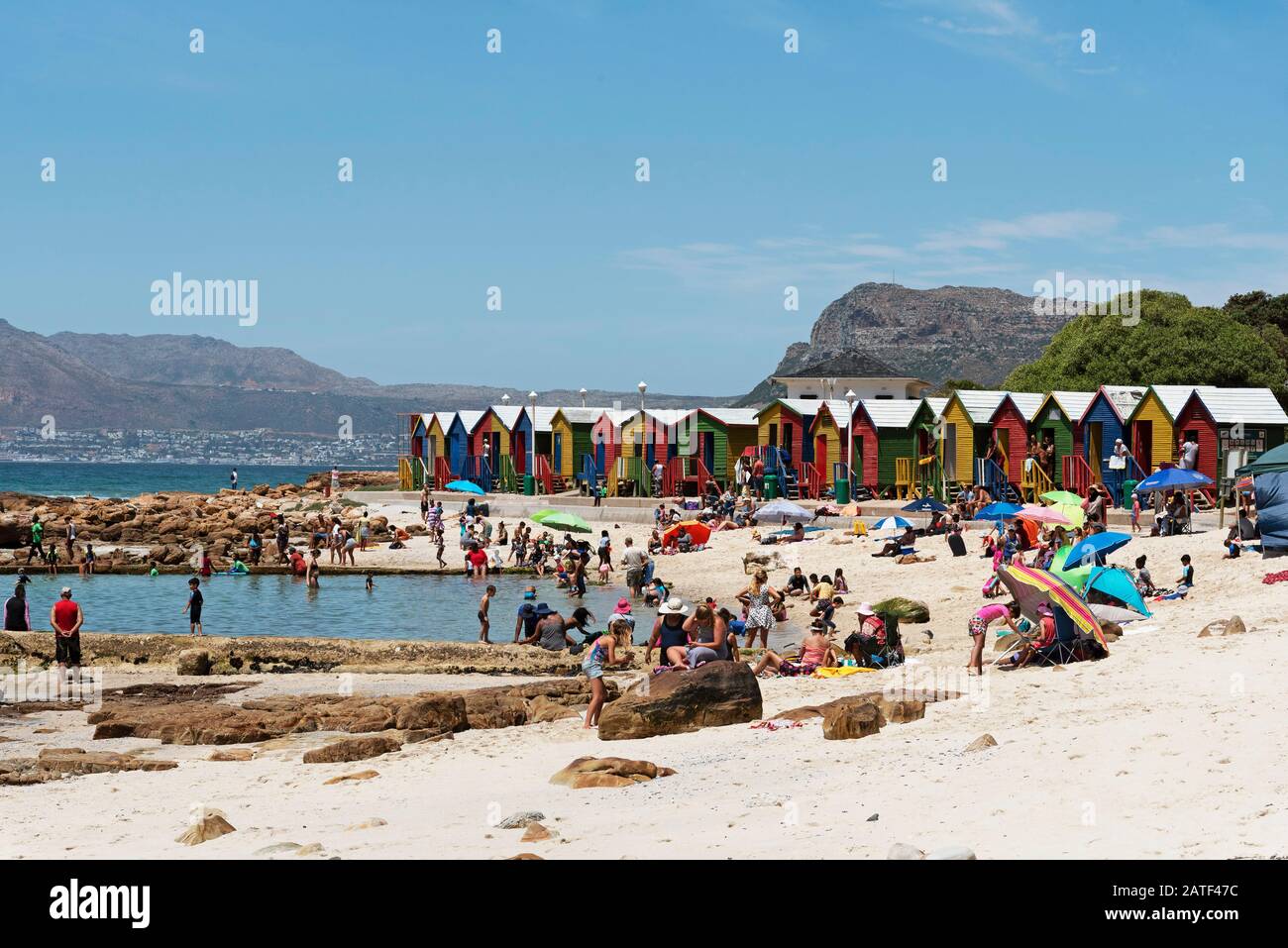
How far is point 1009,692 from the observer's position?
14469 millimetres

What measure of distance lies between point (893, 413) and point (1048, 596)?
30.0 m

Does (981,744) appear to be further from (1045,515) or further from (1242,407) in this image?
(1242,407)

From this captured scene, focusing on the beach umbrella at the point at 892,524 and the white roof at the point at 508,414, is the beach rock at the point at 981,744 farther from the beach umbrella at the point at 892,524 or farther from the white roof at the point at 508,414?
the white roof at the point at 508,414

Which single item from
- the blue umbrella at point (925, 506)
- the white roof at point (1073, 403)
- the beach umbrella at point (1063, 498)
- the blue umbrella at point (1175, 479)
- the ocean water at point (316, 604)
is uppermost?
the white roof at point (1073, 403)

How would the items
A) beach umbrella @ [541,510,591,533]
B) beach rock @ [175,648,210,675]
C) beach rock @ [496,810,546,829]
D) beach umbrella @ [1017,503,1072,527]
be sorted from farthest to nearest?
beach umbrella @ [541,510,591,533], beach umbrella @ [1017,503,1072,527], beach rock @ [175,648,210,675], beach rock @ [496,810,546,829]

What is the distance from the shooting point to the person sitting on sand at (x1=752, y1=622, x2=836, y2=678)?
18656 millimetres

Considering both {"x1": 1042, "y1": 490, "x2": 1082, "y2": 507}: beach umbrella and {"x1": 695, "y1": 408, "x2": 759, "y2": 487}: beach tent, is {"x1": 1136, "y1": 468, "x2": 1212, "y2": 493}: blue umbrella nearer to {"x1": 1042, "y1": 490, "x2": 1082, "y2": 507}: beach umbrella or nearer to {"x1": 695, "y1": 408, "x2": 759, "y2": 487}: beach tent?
{"x1": 1042, "y1": 490, "x2": 1082, "y2": 507}: beach umbrella

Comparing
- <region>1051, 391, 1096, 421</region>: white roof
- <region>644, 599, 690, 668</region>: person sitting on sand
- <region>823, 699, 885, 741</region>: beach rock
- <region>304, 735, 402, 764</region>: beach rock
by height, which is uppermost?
<region>1051, 391, 1096, 421</region>: white roof

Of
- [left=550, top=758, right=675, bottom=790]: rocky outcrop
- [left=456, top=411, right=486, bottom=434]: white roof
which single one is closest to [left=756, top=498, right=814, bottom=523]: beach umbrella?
[left=456, top=411, right=486, bottom=434]: white roof

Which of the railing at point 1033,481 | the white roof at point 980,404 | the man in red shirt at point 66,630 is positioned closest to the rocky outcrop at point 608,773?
the man in red shirt at point 66,630

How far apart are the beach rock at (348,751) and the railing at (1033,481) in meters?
29.3

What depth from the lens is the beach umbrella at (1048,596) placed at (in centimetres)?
1662

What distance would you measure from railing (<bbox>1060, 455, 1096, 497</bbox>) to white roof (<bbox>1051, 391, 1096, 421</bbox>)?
4.00 ft
